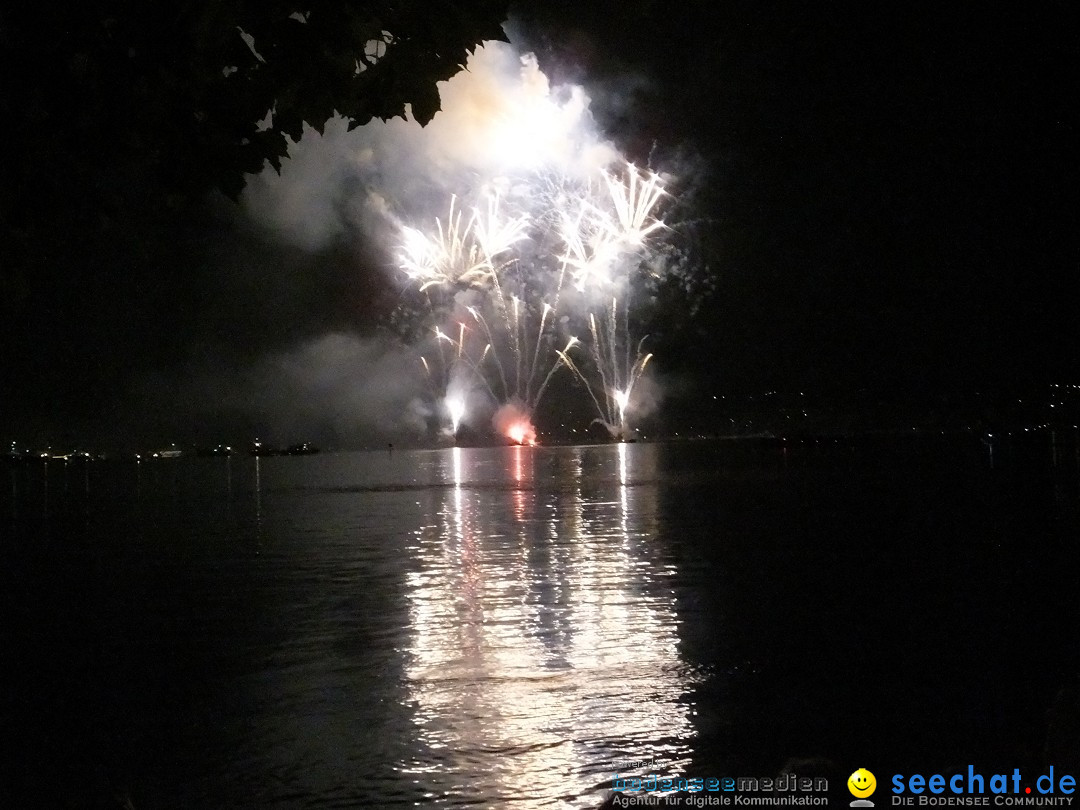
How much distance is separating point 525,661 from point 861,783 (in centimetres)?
427

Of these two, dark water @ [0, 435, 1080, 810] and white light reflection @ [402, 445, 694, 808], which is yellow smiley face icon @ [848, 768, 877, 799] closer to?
dark water @ [0, 435, 1080, 810]

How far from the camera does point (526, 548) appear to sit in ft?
69.1

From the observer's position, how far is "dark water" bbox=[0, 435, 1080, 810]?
7.23m

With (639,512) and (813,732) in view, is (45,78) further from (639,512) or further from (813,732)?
(639,512)

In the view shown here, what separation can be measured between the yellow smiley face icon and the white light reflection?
3.34 feet

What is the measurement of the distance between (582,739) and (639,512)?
22.4 meters

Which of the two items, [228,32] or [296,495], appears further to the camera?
[296,495]

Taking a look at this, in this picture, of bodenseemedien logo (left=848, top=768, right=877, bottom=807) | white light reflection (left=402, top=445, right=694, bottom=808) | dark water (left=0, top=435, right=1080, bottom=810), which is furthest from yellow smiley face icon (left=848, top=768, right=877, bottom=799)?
white light reflection (left=402, top=445, right=694, bottom=808)

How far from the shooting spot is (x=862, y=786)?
6.55 metres

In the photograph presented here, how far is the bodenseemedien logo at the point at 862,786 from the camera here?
6.28 metres

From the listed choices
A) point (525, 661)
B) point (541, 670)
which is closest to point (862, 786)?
point (541, 670)

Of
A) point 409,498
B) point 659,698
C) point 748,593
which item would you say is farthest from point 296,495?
point 659,698

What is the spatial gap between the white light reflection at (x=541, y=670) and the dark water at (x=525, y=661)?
0.04 m

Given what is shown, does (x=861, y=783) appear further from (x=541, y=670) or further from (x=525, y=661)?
(x=525, y=661)
